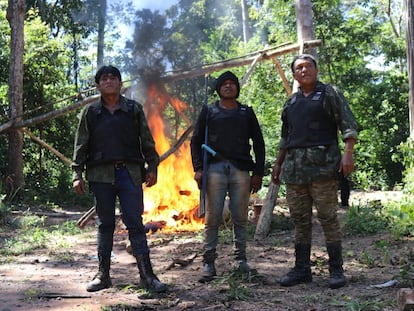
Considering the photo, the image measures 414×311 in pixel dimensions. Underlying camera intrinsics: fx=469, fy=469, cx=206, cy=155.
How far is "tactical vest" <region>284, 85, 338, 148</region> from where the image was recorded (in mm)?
4172

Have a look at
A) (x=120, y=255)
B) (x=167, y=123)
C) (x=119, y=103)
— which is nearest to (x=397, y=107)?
(x=167, y=123)

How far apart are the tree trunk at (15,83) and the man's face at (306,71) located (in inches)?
374

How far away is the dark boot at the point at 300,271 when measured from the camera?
4285 mm

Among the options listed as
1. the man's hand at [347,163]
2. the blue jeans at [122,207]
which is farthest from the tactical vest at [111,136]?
the man's hand at [347,163]

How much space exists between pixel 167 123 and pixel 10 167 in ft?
17.1

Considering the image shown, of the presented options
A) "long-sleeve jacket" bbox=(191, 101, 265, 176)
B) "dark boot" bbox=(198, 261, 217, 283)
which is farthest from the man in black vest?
"long-sleeve jacket" bbox=(191, 101, 265, 176)

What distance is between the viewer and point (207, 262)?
460cm

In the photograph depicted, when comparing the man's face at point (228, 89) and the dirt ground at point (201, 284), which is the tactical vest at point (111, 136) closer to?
the man's face at point (228, 89)

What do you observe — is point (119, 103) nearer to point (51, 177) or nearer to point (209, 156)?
point (209, 156)

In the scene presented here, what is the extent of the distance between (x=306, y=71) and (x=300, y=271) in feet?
6.01

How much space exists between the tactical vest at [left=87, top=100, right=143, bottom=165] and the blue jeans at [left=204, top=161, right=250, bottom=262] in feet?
2.46

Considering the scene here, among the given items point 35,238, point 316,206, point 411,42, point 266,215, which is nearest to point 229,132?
point 316,206

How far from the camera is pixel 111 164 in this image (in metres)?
4.25

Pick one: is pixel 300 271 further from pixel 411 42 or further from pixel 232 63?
pixel 411 42
